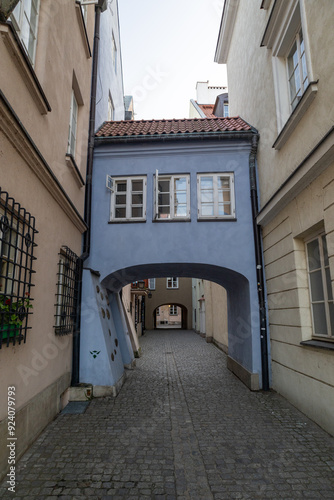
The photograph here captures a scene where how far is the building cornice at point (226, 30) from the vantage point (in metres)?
10.4

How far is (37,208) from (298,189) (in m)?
4.35

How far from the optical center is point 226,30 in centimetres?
1130

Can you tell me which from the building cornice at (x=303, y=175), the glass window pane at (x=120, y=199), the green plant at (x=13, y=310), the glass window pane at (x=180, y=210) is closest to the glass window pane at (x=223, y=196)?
the glass window pane at (x=180, y=210)

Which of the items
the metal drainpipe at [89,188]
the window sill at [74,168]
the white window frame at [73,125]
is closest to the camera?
the window sill at [74,168]

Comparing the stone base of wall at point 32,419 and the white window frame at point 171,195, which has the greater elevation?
the white window frame at point 171,195

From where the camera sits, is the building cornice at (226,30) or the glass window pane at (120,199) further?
the building cornice at (226,30)

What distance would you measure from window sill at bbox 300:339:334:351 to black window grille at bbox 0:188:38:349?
4.19m

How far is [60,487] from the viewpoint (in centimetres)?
340

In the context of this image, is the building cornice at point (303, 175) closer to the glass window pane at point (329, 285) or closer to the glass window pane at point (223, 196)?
the glass window pane at point (223, 196)

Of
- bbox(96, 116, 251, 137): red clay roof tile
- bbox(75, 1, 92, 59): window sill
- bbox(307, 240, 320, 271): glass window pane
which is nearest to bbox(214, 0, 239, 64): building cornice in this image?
bbox(96, 116, 251, 137): red clay roof tile

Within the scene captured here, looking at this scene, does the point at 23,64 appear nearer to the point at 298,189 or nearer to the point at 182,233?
the point at 298,189

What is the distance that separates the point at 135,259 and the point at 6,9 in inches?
220

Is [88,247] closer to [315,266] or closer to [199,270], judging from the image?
[199,270]

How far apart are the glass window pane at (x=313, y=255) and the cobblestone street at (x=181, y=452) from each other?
254 centimetres
